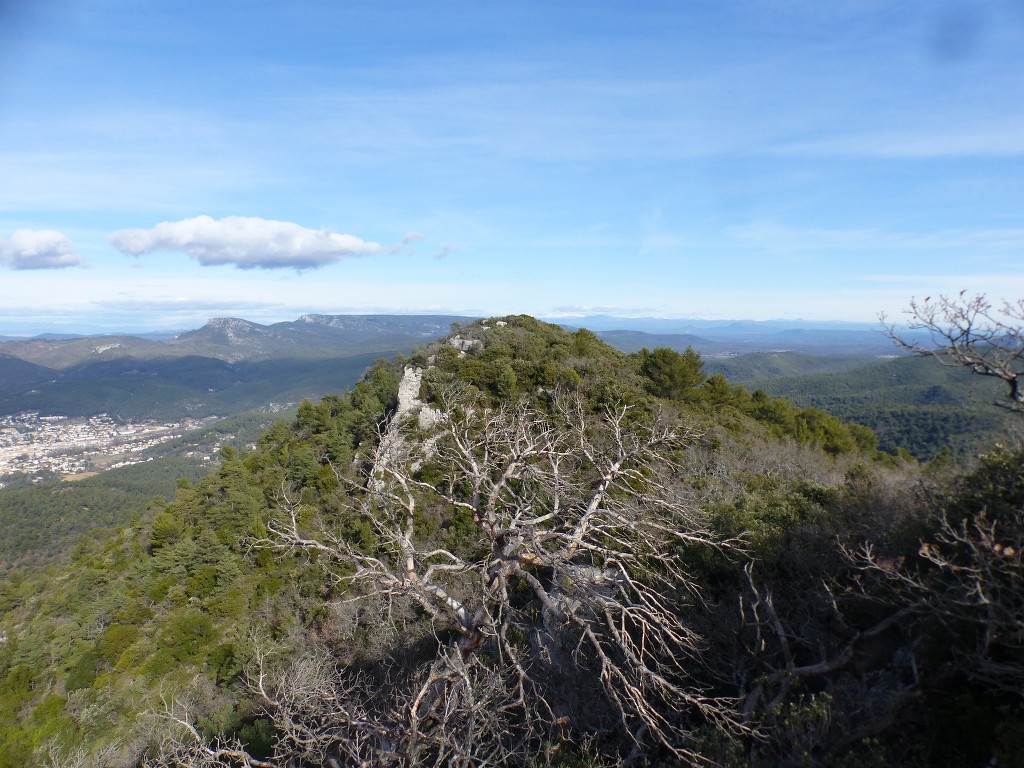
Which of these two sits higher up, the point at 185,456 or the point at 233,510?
the point at 233,510

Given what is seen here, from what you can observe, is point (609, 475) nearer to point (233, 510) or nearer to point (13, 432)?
point (233, 510)

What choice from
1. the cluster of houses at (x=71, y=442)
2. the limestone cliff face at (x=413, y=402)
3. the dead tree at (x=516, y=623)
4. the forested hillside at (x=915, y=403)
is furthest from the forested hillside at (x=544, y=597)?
the cluster of houses at (x=71, y=442)

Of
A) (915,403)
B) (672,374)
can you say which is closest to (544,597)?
(672,374)

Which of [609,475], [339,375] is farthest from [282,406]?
[609,475]

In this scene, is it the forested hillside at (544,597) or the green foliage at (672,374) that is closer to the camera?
the forested hillside at (544,597)

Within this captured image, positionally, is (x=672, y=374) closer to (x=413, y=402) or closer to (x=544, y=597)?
(x=413, y=402)

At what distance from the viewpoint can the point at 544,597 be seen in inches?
201

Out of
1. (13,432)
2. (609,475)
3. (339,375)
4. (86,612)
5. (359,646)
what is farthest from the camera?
(339,375)

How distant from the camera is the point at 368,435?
2328 cm

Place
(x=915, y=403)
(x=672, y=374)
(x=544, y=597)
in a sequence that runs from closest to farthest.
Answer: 1. (x=544, y=597)
2. (x=672, y=374)
3. (x=915, y=403)

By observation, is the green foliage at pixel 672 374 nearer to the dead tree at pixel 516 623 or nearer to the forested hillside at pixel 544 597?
the forested hillside at pixel 544 597

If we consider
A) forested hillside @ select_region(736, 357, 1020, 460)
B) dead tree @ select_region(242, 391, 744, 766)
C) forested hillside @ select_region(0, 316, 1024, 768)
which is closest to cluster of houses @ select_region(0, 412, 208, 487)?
forested hillside @ select_region(0, 316, 1024, 768)

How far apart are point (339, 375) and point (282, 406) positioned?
34.6 m

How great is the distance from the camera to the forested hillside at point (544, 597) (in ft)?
16.5
